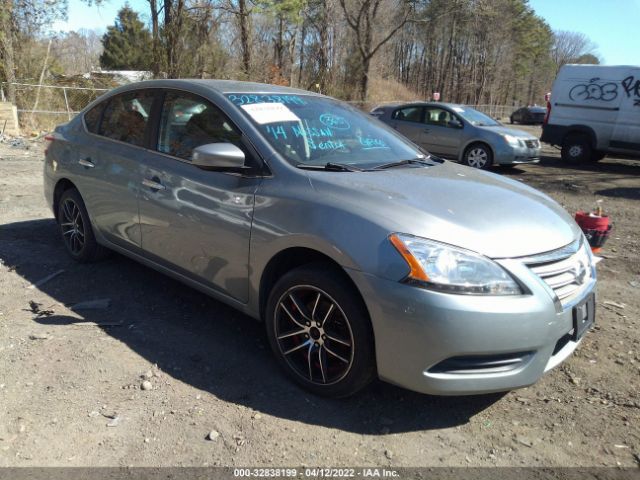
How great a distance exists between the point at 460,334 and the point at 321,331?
77 centimetres

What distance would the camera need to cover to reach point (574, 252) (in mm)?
2799

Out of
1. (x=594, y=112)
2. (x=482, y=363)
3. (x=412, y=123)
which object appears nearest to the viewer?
(x=482, y=363)

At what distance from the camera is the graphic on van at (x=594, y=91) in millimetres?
12297

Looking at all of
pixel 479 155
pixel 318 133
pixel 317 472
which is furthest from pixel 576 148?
pixel 317 472

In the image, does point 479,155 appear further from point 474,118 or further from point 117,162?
point 117,162

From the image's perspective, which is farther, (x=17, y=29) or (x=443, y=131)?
(x=17, y=29)

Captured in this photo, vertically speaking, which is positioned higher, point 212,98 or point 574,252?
point 212,98

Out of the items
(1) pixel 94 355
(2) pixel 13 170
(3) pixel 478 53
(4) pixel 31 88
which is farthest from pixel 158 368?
(3) pixel 478 53

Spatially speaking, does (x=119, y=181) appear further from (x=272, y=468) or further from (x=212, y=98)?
(x=272, y=468)

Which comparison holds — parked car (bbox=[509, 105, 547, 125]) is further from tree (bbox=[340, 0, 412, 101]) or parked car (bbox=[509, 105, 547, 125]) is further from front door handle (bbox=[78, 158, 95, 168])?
front door handle (bbox=[78, 158, 95, 168])

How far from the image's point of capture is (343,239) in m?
2.59

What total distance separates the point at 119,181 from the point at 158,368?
1608mm

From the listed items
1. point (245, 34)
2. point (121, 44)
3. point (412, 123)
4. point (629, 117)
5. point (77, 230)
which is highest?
point (121, 44)

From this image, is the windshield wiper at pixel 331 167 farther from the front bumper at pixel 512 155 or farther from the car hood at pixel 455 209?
the front bumper at pixel 512 155
